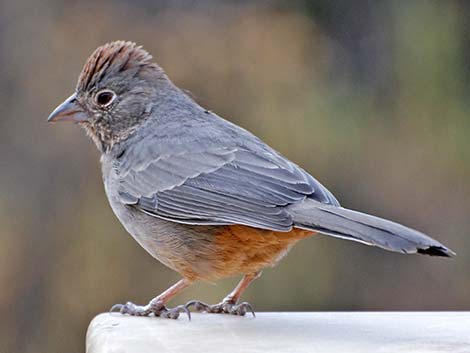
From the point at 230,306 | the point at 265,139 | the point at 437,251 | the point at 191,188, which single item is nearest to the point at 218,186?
the point at 191,188

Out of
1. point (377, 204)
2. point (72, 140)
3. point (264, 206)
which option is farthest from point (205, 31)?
point (264, 206)

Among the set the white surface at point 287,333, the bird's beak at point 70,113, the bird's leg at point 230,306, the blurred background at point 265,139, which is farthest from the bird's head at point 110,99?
the blurred background at point 265,139

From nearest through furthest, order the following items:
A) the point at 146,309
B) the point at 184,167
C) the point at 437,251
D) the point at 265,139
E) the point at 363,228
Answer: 1. the point at 437,251
2. the point at 363,228
3. the point at 146,309
4. the point at 184,167
5. the point at 265,139

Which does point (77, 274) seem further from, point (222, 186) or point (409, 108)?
point (222, 186)

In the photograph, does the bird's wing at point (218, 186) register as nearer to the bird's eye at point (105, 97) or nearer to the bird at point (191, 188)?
Answer: the bird at point (191, 188)

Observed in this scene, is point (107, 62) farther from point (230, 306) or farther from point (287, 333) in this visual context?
point (287, 333)

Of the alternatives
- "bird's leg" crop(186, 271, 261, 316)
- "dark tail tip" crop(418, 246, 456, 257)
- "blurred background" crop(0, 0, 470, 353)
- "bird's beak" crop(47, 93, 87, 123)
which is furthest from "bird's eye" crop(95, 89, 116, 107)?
"blurred background" crop(0, 0, 470, 353)

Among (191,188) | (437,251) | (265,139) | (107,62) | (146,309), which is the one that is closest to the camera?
(437,251)
